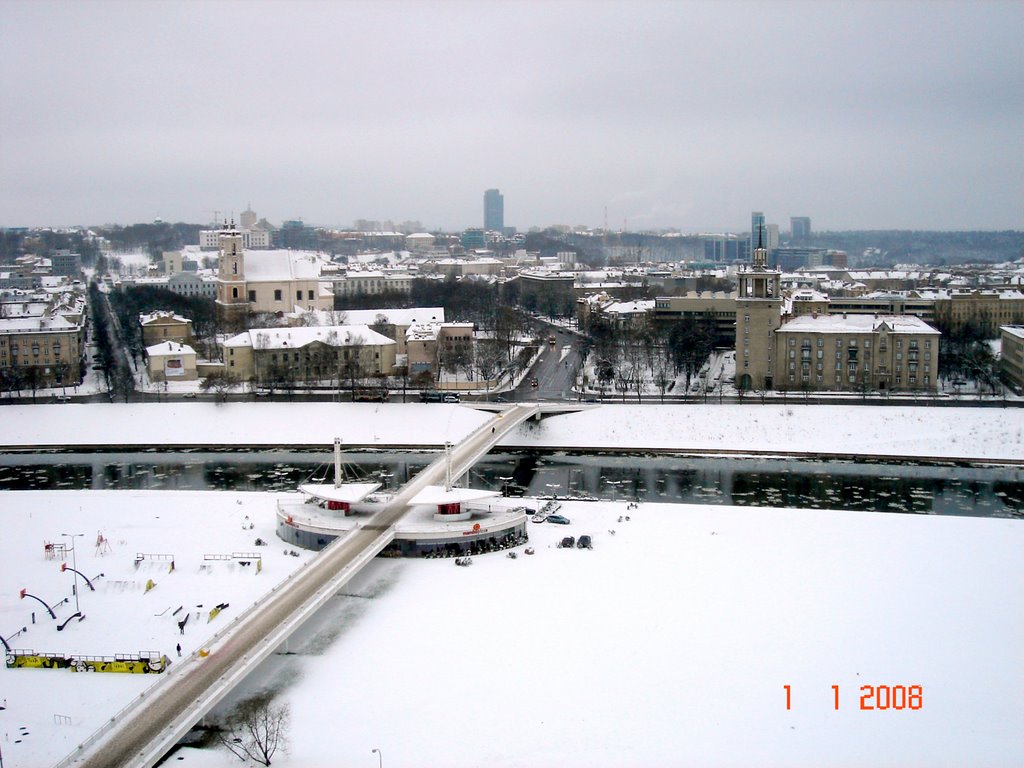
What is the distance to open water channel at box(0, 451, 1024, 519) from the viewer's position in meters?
23.2

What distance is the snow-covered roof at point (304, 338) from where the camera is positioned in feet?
122

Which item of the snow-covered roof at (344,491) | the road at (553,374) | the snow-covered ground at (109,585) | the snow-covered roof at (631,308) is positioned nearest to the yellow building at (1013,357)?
the snow-covered roof at (631,308)

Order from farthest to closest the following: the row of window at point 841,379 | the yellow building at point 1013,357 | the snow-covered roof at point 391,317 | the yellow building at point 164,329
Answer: the snow-covered roof at point 391,317, the yellow building at point 164,329, the yellow building at point 1013,357, the row of window at point 841,379

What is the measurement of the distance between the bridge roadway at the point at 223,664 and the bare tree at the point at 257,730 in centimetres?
40

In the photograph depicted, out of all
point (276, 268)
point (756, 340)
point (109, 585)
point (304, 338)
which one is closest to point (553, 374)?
point (756, 340)

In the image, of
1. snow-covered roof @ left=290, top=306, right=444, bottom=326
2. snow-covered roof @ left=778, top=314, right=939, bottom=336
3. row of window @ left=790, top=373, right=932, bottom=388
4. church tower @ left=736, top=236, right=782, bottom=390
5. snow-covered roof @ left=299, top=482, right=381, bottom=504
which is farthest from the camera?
snow-covered roof @ left=290, top=306, right=444, bottom=326

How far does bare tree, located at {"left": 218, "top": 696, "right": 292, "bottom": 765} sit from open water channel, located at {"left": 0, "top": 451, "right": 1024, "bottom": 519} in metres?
11.6

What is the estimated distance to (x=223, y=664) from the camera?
12734 millimetres

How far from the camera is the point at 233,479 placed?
25.8 meters

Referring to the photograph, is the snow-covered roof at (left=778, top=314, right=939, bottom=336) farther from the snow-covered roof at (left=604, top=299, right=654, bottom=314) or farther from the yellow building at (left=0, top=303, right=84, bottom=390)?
the yellow building at (left=0, top=303, right=84, bottom=390)

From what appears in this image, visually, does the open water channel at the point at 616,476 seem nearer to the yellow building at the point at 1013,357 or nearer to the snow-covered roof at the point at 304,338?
the snow-covered roof at the point at 304,338

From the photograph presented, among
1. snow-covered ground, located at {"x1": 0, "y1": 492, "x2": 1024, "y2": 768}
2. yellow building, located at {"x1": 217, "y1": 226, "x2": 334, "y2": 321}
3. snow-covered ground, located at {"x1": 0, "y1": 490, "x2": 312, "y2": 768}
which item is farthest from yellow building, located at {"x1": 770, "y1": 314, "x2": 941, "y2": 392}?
yellow building, located at {"x1": 217, "y1": 226, "x2": 334, "y2": 321}

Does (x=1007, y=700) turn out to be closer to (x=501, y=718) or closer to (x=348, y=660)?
(x=501, y=718)

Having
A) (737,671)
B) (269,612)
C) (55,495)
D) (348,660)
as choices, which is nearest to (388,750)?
(348,660)
